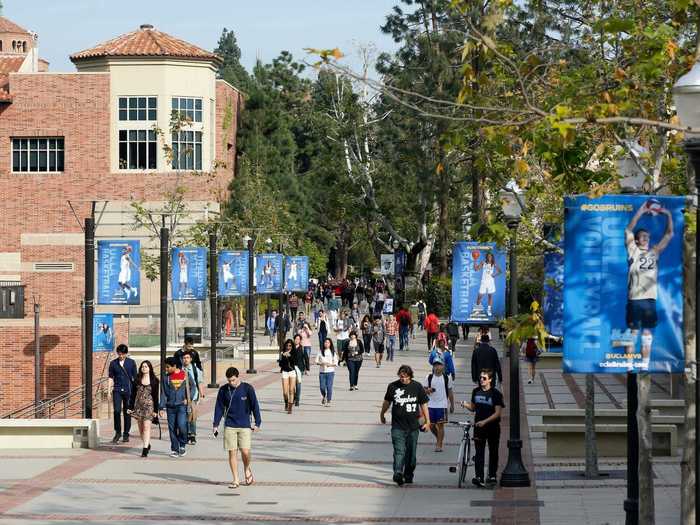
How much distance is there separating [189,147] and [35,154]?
8.13m

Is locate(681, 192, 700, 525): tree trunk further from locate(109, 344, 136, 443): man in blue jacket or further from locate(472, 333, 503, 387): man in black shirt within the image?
locate(472, 333, 503, 387): man in black shirt

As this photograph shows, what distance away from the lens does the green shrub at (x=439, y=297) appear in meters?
66.2

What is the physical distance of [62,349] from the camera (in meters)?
37.4

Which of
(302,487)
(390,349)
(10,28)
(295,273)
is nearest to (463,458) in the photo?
(302,487)

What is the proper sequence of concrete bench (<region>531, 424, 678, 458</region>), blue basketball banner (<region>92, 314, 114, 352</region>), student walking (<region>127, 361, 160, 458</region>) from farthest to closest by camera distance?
blue basketball banner (<region>92, 314, 114, 352</region>)
student walking (<region>127, 361, 160, 458</region>)
concrete bench (<region>531, 424, 678, 458</region>)

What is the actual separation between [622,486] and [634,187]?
6165mm

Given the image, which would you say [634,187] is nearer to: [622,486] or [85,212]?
[622,486]

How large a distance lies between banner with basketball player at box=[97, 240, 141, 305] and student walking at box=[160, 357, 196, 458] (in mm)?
6578

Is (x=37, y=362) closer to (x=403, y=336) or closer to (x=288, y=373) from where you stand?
(x=288, y=373)

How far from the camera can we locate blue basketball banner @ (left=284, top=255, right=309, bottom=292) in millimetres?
52969

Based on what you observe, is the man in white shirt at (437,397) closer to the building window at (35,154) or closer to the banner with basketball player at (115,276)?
the banner with basketball player at (115,276)

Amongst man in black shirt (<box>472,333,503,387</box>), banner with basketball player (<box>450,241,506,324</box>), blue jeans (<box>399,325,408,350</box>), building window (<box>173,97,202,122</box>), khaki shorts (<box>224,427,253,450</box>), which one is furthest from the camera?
building window (<box>173,97,202,122</box>)

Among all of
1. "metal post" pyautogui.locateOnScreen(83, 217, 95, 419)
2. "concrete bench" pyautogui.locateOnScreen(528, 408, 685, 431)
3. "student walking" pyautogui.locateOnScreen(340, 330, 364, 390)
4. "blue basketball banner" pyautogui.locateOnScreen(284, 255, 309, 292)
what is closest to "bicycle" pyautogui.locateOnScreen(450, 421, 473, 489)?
"concrete bench" pyautogui.locateOnScreen(528, 408, 685, 431)

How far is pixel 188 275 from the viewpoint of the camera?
117 feet
